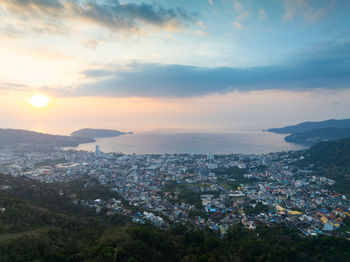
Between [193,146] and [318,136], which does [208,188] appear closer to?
[193,146]

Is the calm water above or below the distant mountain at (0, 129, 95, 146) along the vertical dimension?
below

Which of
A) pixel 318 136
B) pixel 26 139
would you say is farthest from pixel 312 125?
pixel 26 139

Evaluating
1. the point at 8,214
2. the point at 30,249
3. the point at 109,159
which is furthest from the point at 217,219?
the point at 109,159

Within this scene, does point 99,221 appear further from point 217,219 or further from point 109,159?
point 109,159

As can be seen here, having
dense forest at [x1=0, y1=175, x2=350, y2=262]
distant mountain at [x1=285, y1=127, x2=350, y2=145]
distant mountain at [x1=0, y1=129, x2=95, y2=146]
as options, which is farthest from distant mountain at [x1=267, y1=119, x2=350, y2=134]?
dense forest at [x1=0, y1=175, x2=350, y2=262]

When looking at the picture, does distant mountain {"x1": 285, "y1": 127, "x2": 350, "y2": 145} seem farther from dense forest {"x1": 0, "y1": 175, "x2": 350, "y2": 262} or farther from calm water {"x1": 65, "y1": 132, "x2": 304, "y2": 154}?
dense forest {"x1": 0, "y1": 175, "x2": 350, "y2": 262}

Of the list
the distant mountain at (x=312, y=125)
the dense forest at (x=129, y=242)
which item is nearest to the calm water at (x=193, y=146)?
the distant mountain at (x=312, y=125)
